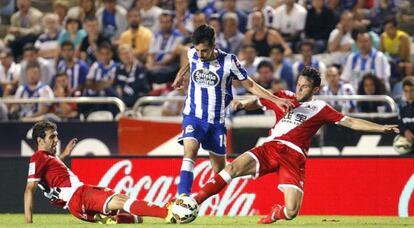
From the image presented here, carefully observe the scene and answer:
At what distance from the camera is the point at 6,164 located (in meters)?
16.4

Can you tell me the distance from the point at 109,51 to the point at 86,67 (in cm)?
52

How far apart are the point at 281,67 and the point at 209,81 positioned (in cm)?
677

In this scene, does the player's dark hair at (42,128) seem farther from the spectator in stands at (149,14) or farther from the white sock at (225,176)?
the spectator in stands at (149,14)

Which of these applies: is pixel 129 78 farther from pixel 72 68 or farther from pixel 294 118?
pixel 294 118

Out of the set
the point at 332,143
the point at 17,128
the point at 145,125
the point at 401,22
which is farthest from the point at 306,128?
the point at 401,22

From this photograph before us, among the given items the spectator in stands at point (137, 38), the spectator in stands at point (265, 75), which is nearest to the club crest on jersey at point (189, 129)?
the spectator in stands at point (265, 75)

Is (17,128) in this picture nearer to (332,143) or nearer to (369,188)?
(332,143)

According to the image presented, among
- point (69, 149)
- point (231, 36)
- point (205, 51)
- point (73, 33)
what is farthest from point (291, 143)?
point (73, 33)

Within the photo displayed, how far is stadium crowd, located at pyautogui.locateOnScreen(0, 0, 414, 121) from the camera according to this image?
20000 millimetres

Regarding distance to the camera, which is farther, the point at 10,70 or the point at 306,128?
the point at 10,70

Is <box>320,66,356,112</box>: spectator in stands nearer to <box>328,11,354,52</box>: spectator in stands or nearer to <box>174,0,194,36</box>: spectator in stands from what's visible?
<box>328,11,354,52</box>: spectator in stands

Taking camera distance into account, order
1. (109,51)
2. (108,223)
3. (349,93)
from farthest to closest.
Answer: (109,51)
(349,93)
(108,223)

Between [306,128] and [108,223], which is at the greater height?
[306,128]

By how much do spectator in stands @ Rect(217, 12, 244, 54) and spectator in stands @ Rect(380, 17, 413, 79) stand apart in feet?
8.37
